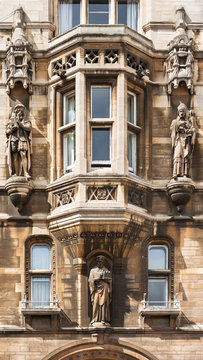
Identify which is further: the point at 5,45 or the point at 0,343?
the point at 5,45

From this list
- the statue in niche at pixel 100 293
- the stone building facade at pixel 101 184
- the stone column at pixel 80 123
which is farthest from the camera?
the stone column at pixel 80 123

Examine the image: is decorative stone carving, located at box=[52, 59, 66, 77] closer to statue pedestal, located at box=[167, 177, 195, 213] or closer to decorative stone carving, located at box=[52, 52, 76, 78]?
decorative stone carving, located at box=[52, 52, 76, 78]

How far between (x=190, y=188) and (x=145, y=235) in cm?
152

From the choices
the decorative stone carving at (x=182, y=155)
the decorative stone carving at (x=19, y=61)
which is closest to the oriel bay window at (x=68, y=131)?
the decorative stone carving at (x=19, y=61)

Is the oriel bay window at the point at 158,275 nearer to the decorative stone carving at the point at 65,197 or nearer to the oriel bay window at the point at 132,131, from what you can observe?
the oriel bay window at the point at 132,131

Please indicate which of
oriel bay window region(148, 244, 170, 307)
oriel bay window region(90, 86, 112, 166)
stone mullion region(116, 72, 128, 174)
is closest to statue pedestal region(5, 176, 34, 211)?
oriel bay window region(90, 86, 112, 166)

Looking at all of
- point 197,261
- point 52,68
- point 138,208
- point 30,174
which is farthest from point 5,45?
point 197,261

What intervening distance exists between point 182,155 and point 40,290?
15.0ft

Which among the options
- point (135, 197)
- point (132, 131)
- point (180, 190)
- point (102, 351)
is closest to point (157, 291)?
point (102, 351)

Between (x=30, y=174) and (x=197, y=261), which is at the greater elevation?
(x=30, y=174)

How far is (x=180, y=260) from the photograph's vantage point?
2384 cm

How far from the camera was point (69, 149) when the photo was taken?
80.0 feet

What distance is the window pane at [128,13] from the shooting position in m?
25.6

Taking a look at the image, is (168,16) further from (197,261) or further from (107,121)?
(197,261)
